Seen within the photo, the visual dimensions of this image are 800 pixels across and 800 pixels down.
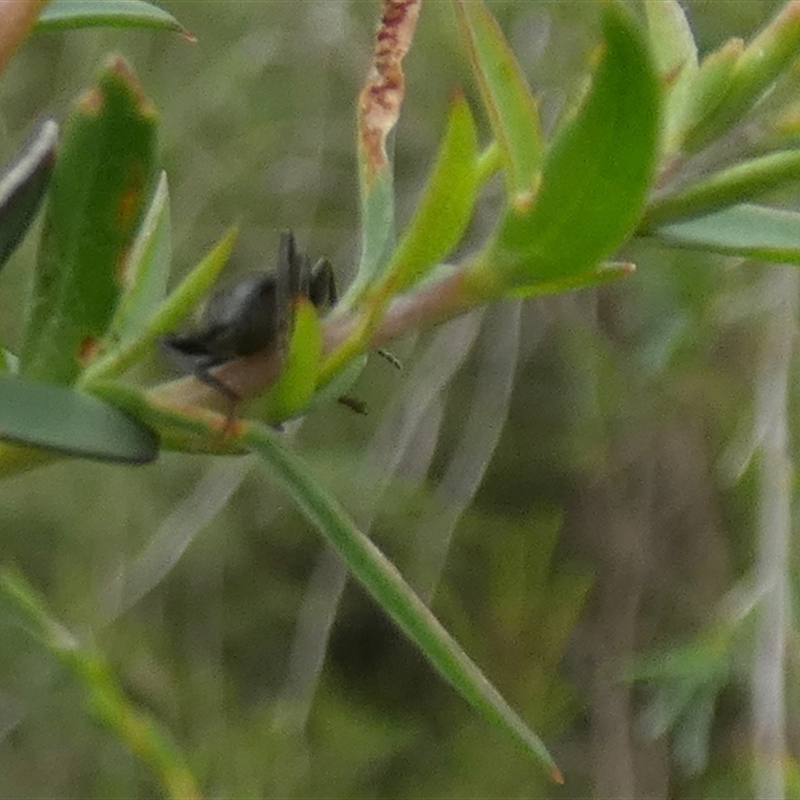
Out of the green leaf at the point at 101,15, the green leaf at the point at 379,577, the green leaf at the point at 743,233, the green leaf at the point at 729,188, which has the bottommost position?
the green leaf at the point at 379,577

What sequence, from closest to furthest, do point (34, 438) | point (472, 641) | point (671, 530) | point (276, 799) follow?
point (34, 438)
point (276, 799)
point (472, 641)
point (671, 530)

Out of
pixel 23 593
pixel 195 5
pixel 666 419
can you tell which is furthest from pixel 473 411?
pixel 23 593

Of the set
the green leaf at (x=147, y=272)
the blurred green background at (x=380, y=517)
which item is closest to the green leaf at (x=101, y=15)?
the green leaf at (x=147, y=272)

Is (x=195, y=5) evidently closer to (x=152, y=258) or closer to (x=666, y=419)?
(x=666, y=419)

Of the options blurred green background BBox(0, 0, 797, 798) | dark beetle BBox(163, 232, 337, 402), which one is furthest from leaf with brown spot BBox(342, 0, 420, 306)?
blurred green background BBox(0, 0, 797, 798)

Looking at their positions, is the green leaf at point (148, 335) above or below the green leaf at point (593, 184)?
below

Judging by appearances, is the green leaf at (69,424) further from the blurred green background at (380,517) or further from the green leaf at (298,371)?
the blurred green background at (380,517)

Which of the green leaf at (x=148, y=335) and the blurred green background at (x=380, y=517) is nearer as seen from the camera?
the green leaf at (x=148, y=335)

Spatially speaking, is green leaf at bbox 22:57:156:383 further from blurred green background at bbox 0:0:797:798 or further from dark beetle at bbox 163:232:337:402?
blurred green background at bbox 0:0:797:798
